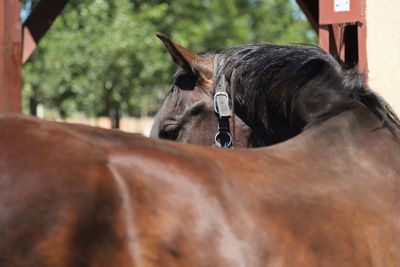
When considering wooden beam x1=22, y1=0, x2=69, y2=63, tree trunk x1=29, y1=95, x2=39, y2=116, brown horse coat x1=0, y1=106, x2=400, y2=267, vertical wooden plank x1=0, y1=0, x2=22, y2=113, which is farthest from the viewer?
tree trunk x1=29, y1=95, x2=39, y2=116

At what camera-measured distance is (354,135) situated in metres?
2.37

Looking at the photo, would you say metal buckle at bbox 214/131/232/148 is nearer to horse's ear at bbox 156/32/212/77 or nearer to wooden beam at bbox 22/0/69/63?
horse's ear at bbox 156/32/212/77

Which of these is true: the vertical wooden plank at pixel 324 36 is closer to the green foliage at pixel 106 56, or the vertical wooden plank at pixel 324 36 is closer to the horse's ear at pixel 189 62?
the horse's ear at pixel 189 62

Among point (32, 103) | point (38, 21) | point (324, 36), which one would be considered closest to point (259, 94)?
point (324, 36)

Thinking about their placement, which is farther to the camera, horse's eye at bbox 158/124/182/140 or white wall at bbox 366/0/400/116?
white wall at bbox 366/0/400/116

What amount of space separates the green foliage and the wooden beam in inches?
562

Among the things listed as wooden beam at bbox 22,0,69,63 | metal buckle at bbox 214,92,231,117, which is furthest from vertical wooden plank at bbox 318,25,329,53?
wooden beam at bbox 22,0,69,63

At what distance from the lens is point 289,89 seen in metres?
2.78

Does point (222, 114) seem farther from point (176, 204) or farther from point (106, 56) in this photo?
point (106, 56)

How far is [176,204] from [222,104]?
1.63 meters

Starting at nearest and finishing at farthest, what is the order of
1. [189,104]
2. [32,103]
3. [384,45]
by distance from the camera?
1. [189,104]
2. [384,45]
3. [32,103]

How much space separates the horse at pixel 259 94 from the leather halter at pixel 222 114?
3cm

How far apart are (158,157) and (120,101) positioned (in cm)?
1970

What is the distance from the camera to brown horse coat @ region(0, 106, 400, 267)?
1.62 m
